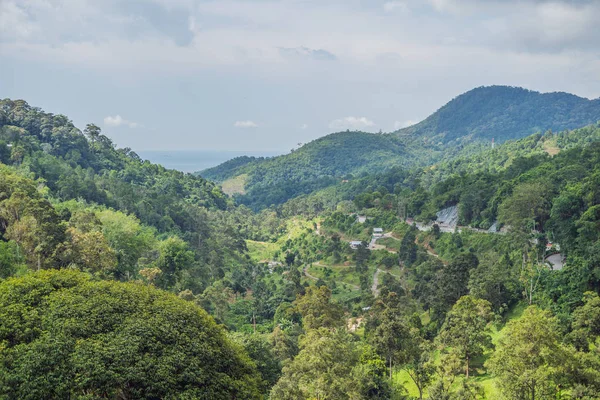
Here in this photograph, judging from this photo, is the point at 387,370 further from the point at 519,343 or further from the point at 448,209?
the point at 448,209

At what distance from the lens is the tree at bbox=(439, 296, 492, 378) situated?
2252 centimetres

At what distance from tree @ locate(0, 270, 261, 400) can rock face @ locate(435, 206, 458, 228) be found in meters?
37.2

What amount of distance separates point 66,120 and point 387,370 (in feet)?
190

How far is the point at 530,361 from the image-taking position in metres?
16.2

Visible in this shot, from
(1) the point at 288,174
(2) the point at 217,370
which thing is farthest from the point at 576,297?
(1) the point at 288,174

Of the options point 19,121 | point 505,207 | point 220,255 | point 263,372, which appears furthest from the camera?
point 19,121

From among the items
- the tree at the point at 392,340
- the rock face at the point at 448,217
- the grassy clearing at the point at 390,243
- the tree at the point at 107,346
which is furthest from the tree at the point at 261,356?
the rock face at the point at 448,217

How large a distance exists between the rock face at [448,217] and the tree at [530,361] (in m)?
34.2

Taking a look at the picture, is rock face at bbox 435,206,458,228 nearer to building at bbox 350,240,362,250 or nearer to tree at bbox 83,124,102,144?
building at bbox 350,240,362,250

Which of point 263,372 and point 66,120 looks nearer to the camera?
point 263,372

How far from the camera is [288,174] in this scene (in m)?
133

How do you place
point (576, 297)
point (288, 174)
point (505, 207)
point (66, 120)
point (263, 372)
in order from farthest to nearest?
point (288, 174) → point (66, 120) → point (505, 207) → point (576, 297) → point (263, 372)

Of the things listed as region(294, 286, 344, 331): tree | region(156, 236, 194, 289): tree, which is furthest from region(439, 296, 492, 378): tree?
region(156, 236, 194, 289): tree

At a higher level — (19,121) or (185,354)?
(19,121)
